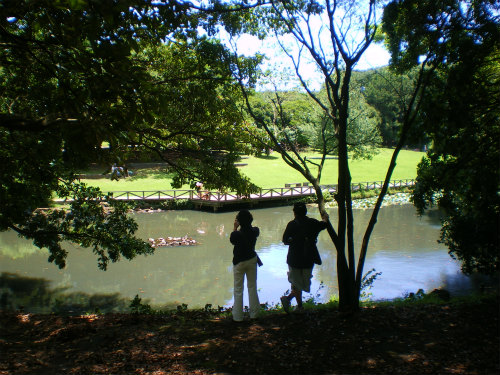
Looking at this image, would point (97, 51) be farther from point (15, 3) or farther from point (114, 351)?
point (114, 351)

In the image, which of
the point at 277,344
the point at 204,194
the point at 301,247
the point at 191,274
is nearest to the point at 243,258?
the point at 301,247

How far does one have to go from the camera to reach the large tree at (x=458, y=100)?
183 inches

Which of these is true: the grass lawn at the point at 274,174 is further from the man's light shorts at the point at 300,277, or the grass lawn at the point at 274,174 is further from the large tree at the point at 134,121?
the man's light shorts at the point at 300,277

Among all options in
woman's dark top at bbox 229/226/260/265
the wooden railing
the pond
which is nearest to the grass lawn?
the wooden railing

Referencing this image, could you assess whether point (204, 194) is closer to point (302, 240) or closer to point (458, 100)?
point (302, 240)

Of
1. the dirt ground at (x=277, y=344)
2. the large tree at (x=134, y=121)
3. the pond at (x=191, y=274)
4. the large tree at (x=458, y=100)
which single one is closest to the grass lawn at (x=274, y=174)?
the pond at (x=191, y=274)

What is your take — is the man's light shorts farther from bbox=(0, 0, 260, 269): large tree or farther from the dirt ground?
bbox=(0, 0, 260, 269): large tree

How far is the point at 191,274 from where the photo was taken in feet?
45.3

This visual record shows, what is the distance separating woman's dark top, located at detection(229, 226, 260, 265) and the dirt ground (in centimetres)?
84

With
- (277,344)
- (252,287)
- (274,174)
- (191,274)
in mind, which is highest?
(274,174)

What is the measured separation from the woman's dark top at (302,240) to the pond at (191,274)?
358cm

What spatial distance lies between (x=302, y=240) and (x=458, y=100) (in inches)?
101

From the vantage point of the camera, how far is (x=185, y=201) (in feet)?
92.9

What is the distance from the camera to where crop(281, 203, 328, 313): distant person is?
18.8ft
